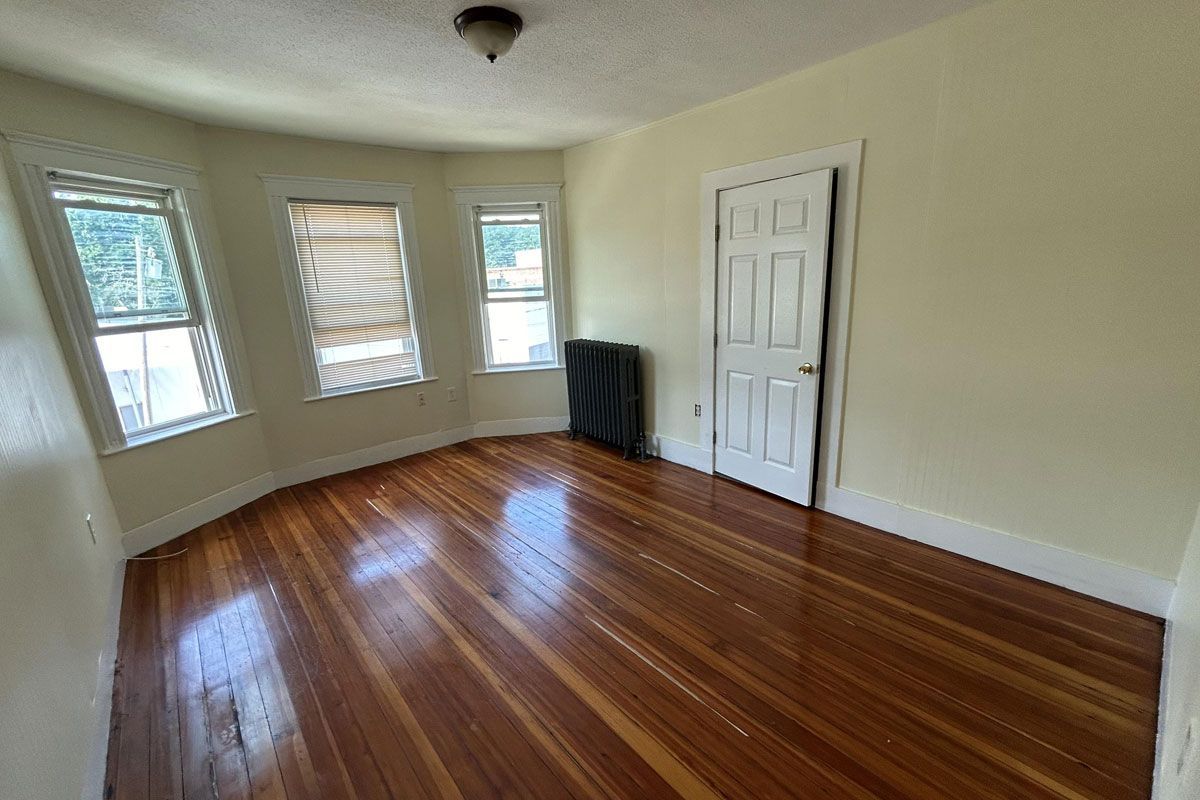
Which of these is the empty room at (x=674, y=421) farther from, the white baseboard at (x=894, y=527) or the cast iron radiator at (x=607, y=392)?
the cast iron radiator at (x=607, y=392)

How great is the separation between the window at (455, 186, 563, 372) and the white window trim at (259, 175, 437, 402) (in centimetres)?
44

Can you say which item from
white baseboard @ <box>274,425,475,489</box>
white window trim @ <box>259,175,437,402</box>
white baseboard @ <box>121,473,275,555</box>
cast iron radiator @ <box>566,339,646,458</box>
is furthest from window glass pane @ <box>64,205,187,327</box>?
cast iron radiator @ <box>566,339,646,458</box>

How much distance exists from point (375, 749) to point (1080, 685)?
2.40 meters

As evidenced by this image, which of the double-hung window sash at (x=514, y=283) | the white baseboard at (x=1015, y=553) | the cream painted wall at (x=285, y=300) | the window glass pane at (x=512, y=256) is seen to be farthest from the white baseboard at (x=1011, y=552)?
the cream painted wall at (x=285, y=300)

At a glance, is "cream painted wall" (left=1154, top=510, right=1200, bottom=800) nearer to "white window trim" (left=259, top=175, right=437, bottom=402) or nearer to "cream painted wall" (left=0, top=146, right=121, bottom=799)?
"cream painted wall" (left=0, top=146, right=121, bottom=799)

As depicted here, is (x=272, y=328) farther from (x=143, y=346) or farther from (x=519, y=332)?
(x=519, y=332)

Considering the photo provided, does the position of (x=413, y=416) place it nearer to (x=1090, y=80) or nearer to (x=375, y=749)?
(x=375, y=749)

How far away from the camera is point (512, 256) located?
169 inches

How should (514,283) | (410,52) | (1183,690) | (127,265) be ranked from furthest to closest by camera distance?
(514,283)
(127,265)
(410,52)
(1183,690)

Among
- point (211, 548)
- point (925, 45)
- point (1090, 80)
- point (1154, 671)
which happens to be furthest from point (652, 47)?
point (211, 548)

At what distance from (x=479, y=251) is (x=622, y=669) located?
3578 mm

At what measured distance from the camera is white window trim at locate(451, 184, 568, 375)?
411 centimetres

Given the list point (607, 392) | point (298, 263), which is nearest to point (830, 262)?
point (607, 392)

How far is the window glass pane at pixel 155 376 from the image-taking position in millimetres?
2703
